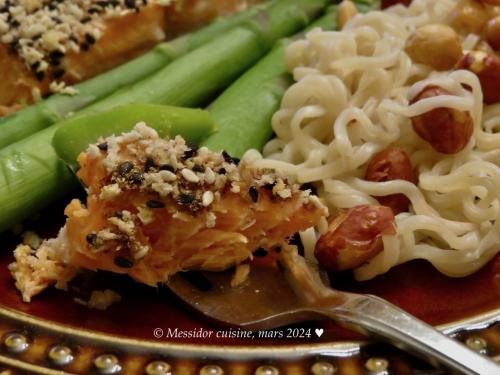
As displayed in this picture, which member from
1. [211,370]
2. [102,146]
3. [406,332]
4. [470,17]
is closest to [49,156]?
[102,146]

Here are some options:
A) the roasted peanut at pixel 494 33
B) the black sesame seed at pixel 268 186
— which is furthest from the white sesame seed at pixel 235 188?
the roasted peanut at pixel 494 33

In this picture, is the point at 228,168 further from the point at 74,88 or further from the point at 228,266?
the point at 74,88

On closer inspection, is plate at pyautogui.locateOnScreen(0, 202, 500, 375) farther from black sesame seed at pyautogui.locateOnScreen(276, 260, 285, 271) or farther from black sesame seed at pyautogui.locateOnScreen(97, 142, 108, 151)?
black sesame seed at pyautogui.locateOnScreen(97, 142, 108, 151)

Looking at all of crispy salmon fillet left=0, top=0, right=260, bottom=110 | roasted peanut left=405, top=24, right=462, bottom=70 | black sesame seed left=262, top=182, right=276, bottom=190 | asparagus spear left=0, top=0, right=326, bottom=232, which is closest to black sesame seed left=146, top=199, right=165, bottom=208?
black sesame seed left=262, top=182, right=276, bottom=190

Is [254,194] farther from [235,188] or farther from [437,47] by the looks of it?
[437,47]

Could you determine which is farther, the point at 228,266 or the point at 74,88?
the point at 74,88

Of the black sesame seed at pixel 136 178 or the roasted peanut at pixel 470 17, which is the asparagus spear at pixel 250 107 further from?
the roasted peanut at pixel 470 17

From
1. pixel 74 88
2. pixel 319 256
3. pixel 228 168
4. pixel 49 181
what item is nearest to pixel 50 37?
pixel 74 88
